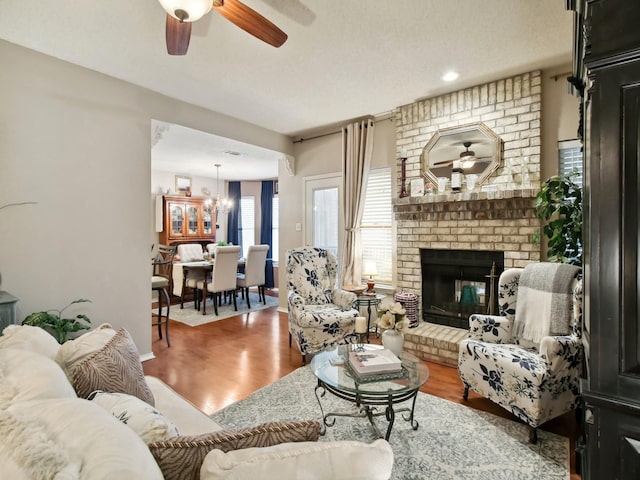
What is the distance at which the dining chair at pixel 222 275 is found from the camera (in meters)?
5.10

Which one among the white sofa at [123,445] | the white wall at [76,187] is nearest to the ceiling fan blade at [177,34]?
the white wall at [76,187]

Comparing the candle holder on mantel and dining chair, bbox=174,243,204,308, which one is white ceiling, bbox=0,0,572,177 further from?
dining chair, bbox=174,243,204,308

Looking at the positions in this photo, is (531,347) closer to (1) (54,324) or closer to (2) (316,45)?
(2) (316,45)

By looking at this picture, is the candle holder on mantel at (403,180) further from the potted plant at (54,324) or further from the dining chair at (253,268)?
the potted plant at (54,324)

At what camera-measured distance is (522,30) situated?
2418mm

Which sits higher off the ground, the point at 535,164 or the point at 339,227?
the point at 535,164

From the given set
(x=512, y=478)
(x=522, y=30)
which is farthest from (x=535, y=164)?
(x=512, y=478)

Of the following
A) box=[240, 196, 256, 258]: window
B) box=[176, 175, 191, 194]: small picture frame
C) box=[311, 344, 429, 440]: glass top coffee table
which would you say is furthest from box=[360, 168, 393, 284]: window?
box=[176, 175, 191, 194]: small picture frame

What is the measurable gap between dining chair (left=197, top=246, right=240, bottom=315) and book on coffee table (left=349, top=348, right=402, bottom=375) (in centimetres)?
345

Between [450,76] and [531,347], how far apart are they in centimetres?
245

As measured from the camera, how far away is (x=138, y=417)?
93 cm

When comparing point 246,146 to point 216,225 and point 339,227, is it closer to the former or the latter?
point 339,227

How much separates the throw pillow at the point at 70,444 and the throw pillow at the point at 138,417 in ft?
0.63

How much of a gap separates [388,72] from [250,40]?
49.7 inches
